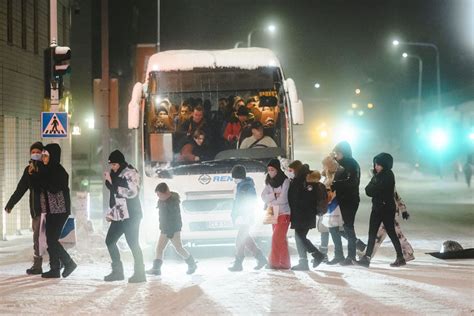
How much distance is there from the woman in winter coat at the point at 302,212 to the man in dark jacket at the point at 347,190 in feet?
1.75

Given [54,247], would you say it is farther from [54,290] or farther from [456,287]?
[456,287]

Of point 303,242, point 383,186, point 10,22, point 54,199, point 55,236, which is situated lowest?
point 303,242

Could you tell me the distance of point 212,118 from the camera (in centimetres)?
1471

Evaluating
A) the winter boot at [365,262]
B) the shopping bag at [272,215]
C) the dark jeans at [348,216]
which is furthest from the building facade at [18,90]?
the winter boot at [365,262]

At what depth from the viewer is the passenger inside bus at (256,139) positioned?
14562 millimetres

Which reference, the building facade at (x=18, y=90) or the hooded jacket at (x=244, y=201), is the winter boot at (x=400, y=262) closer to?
the hooded jacket at (x=244, y=201)

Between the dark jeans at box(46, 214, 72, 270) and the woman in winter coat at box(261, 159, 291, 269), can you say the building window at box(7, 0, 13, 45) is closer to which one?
the dark jeans at box(46, 214, 72, 270)

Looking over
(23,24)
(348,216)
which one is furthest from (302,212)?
(23,24)

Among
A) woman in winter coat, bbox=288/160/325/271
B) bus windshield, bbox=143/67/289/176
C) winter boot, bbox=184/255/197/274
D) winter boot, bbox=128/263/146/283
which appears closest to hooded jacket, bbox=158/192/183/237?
winter boot, bbox=184/255/197/274

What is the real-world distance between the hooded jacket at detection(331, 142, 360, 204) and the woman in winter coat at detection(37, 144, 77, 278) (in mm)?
3980

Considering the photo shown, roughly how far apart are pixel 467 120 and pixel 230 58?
4506 cm

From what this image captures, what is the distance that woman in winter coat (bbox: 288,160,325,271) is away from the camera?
12.9 m

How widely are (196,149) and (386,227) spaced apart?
11.1 ft

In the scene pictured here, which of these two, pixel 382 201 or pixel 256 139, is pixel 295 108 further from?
pixel 382 201
